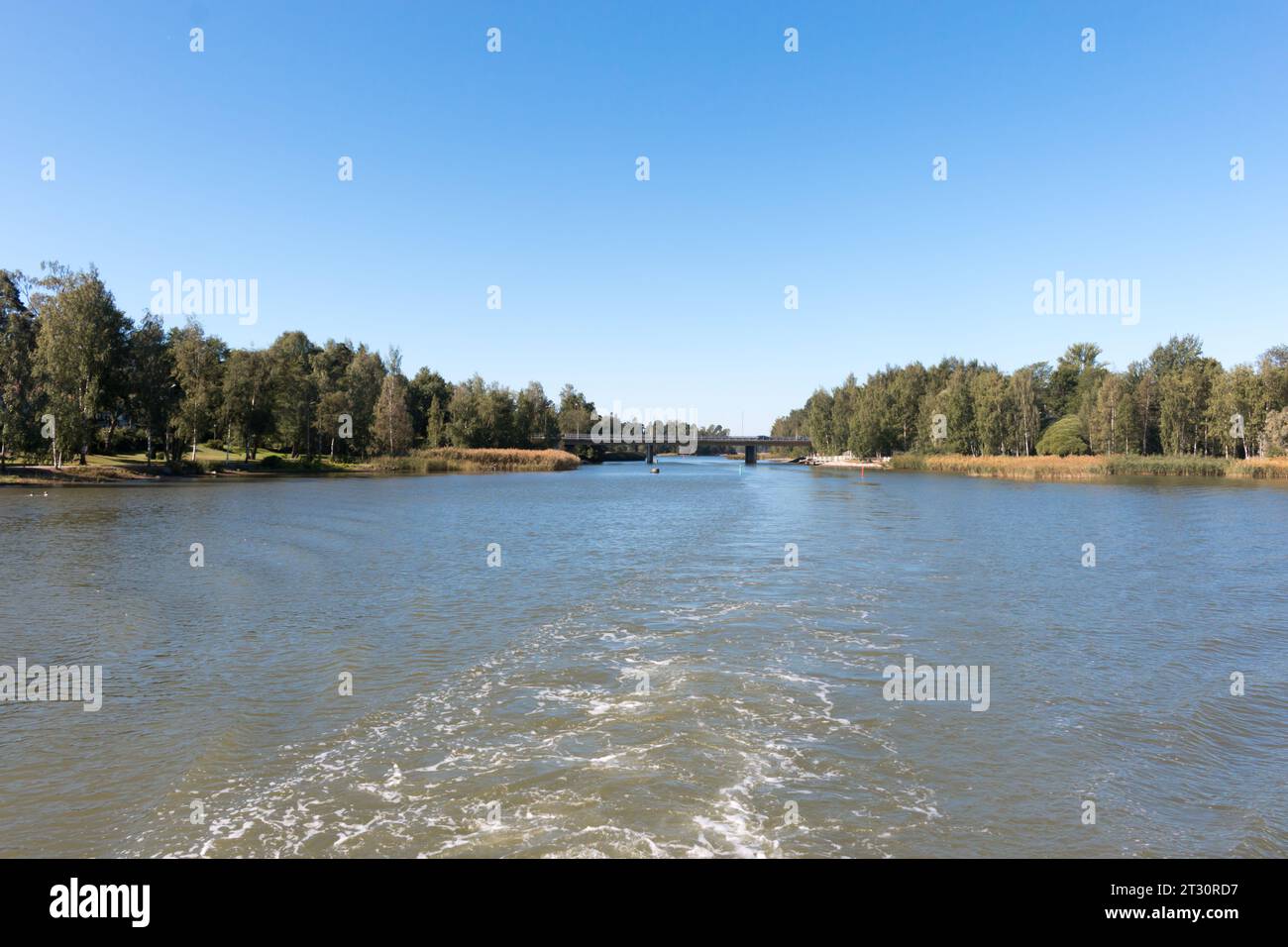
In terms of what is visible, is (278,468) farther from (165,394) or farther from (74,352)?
(74,352)

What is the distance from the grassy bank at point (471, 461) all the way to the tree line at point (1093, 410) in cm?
8247

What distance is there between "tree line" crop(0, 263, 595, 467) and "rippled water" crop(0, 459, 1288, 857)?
58586 millimetres

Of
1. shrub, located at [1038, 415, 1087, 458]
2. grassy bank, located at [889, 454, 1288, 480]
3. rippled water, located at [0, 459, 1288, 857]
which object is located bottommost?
rippled water, located at [0, 459, 1288, 857]

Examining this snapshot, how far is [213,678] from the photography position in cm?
1622

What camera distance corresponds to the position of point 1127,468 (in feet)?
350

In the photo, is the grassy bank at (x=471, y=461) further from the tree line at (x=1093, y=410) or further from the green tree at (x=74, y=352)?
the tree line at (x=1093, y=410)

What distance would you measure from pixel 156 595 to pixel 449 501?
142ft

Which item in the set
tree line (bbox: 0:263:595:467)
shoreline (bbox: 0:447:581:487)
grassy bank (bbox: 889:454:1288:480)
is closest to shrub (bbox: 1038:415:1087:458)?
grassy bank (bbox: 889:454:1288:480)

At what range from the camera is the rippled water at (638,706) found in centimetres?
998

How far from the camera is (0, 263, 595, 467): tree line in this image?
79.7 metres

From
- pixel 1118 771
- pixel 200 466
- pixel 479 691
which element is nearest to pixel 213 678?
pixel 479 691

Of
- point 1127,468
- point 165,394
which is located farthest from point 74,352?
point 1127,468

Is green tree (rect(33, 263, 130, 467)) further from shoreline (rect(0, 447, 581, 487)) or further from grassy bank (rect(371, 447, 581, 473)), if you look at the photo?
grassy bank (rect(371, 447, 581, 473))
